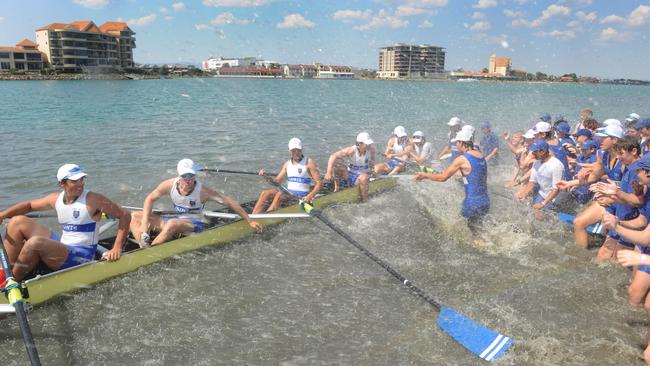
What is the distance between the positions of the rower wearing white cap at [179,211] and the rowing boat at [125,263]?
0.22 m

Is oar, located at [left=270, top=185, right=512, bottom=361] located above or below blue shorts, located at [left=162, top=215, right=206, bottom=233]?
below

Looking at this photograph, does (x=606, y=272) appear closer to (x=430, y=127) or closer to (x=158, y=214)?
(x=158, y=214)

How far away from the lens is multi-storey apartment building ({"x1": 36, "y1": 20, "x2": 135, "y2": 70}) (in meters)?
92.6

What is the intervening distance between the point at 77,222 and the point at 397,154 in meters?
8.99

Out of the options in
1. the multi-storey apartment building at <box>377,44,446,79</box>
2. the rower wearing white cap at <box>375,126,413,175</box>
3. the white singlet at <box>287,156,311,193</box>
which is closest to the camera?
the white singlet at <box>287,156,311,193</box>

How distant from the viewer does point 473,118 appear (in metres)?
38.1

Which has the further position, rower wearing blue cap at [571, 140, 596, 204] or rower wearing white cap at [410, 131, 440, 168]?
rower wearing white cap at [410, 131, 440, 168]

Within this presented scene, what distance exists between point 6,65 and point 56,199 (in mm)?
106665

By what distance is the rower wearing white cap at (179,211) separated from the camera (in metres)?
6.91

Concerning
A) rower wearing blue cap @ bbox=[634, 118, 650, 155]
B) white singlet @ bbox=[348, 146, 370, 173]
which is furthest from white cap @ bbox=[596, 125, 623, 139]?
white singlet @ bbox=[348, 146, 370, 173]

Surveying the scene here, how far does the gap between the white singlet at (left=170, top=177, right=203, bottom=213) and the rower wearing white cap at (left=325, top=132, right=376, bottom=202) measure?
3719mm

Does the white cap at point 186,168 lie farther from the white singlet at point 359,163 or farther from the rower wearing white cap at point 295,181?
the white singlet at point 359,163

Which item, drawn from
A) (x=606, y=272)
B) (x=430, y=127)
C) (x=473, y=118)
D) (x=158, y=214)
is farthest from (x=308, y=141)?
(x=473, y=118)

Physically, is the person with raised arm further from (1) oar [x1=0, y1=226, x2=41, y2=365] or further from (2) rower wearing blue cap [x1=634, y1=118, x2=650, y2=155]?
(1) oar [x1=0, y1=226, x2=41, y2=365]
